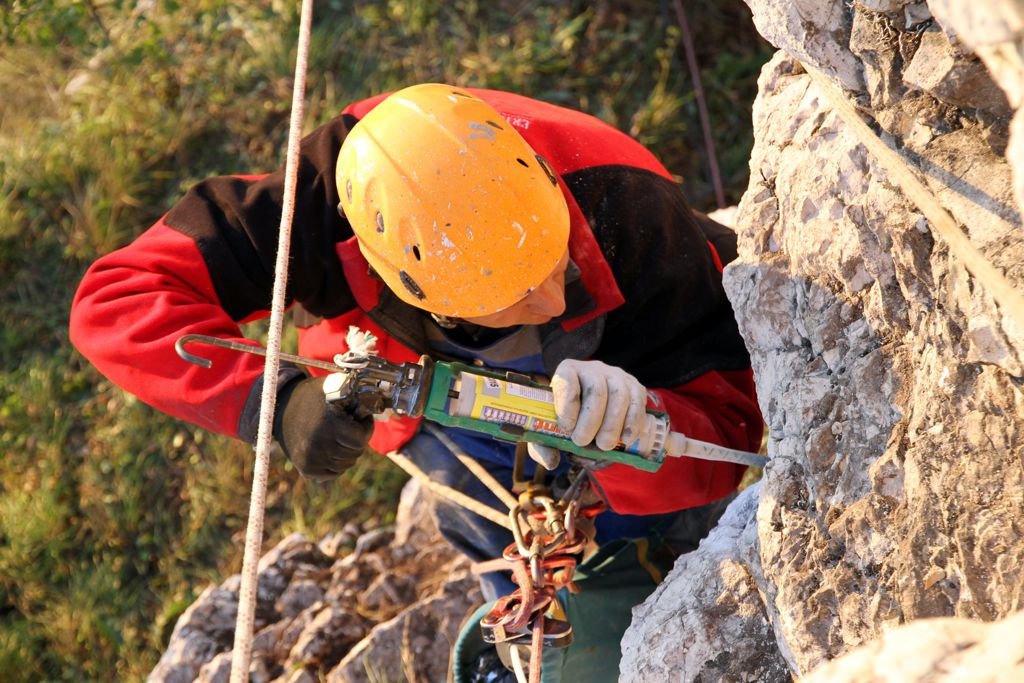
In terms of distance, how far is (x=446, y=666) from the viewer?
12.1 ft

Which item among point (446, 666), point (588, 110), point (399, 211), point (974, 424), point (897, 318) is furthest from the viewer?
point (588, 110)

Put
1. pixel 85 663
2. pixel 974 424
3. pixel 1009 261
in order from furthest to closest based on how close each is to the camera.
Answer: pixel 85 663 → pixel 974 424 → pixel 1009 261

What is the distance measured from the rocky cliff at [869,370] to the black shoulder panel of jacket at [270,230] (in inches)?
42.1

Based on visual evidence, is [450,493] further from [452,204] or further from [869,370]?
[869,370]

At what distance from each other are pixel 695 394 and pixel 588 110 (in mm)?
2513

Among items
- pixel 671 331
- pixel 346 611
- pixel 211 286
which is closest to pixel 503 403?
pixel 671 331

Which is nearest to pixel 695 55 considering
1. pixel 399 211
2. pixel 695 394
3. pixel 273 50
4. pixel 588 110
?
pixel 588 110

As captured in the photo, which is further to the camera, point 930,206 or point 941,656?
point 930,206

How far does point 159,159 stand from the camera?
5.14 meters

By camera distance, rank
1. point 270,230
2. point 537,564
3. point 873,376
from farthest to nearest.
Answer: point 270,230 → point 537,564 → point 873,376

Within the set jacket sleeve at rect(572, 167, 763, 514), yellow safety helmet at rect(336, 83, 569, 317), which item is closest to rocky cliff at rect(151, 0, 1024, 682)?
jacket sleeve at rect(572, 167, 763, 514)

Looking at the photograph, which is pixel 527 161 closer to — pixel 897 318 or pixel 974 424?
pixel 897 318

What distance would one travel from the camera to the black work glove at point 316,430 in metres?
2.44

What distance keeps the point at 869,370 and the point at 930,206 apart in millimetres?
430
